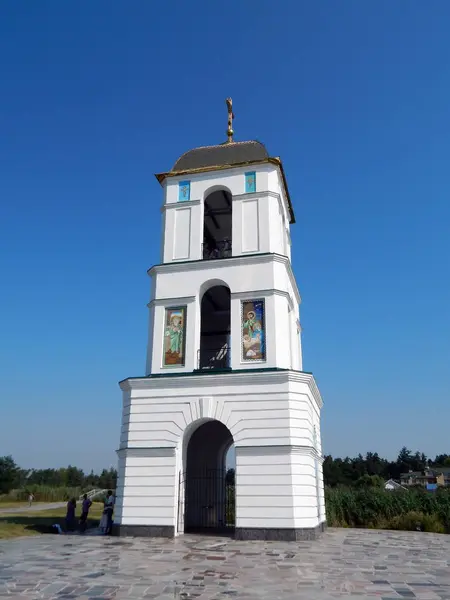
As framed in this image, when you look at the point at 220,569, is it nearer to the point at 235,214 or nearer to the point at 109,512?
the point at 109,512

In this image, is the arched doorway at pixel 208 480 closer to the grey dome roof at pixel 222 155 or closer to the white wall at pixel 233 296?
the white wall at pixel 233 296

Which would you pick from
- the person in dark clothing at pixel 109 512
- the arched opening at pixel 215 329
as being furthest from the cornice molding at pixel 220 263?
the person in dark clothing at pixel 109 512

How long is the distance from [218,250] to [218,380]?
221 inches

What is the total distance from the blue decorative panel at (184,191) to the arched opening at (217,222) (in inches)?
42.7

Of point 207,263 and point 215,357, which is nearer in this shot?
point 207,263

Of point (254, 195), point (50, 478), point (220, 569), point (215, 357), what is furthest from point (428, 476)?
point (220, 569)

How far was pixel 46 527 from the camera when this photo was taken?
1555cm

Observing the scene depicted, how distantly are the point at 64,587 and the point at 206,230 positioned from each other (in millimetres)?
14257

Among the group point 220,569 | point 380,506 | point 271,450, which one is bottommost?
point 220,569

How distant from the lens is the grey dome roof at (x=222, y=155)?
17.7 metres

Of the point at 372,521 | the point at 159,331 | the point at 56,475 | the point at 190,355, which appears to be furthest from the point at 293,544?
the point at 56,475

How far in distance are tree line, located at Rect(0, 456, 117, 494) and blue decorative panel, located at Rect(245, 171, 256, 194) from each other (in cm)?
3796

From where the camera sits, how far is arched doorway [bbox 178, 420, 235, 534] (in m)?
16.7

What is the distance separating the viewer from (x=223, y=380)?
14258 mm
